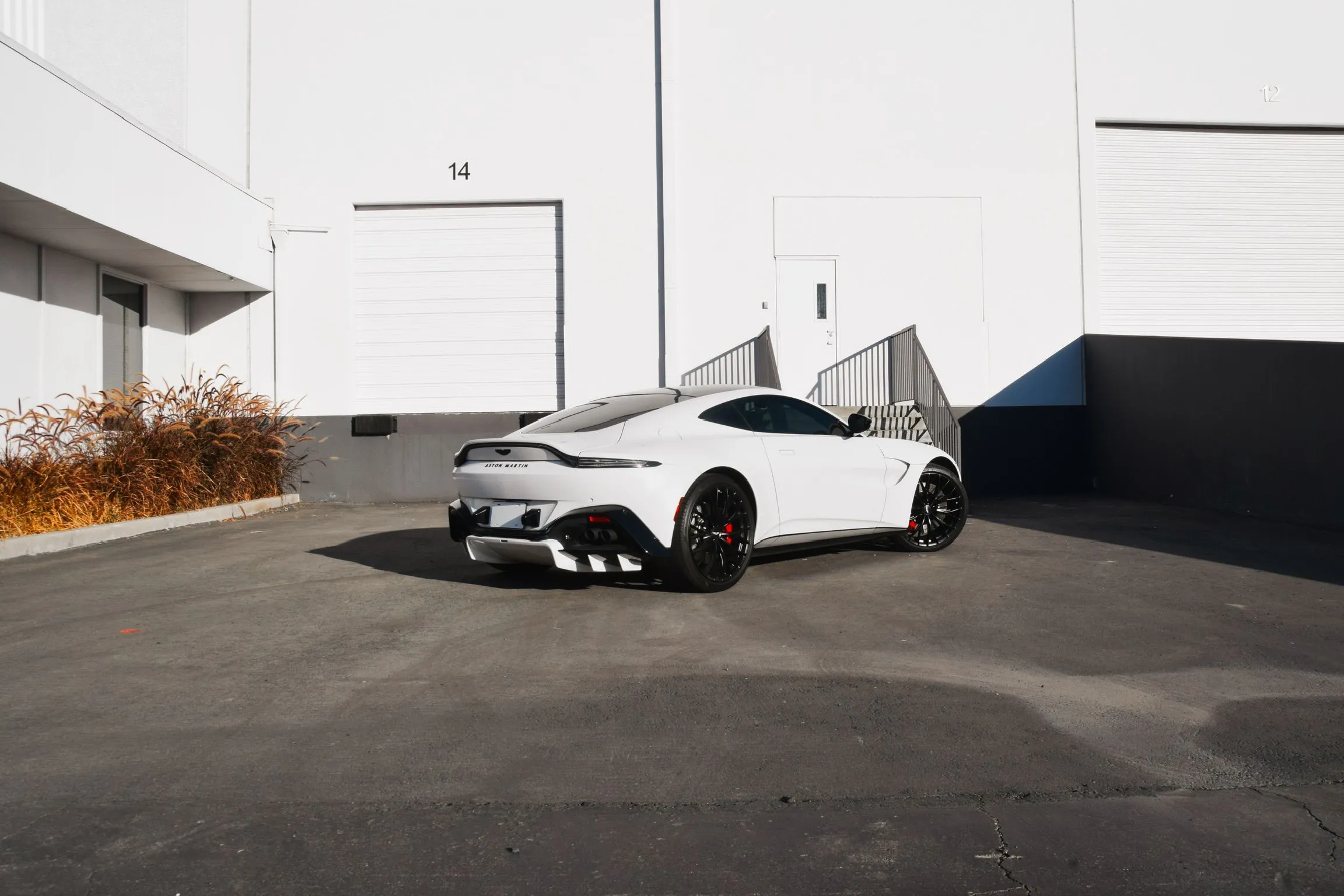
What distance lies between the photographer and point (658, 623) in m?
6.41

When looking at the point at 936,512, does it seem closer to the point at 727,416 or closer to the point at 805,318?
the point at 727,416

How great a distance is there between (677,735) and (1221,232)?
623 inches

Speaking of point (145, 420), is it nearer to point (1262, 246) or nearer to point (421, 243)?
point (421, 243)

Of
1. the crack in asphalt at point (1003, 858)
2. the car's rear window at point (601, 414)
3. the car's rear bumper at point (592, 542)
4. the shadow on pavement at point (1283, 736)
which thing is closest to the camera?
the crack in asphalt at point (1003, 858)

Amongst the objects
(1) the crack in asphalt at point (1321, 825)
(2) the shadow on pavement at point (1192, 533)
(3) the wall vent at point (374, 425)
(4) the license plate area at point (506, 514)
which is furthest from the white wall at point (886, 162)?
(1) the crack in asphalt at point (1321, 825)

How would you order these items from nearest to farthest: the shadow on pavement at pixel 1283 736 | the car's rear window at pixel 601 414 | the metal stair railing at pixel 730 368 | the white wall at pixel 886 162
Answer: the shadow on pavement at pixel 1283 736 < the car's rear window at pixel 601 414 < the metal stair railing at pixel 730 368 < the white wall at pixel 886 162

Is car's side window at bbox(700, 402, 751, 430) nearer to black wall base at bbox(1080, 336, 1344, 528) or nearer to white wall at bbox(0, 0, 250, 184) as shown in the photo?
black wall base at bbox(1080, 336, 1344, 528)

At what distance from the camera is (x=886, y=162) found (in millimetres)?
16031

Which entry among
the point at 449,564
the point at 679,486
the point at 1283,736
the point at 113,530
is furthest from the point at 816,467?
the point at 113,530

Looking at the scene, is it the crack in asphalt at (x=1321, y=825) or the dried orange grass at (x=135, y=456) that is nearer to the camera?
the crack in asphalt at (x=1321, y=825)

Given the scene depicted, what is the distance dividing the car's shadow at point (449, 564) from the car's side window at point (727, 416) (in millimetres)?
1203

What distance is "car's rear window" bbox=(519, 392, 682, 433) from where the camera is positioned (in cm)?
745

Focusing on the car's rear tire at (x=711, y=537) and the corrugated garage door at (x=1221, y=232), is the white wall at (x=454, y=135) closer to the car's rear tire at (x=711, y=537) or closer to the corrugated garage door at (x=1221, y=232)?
the corrugated garage door at (x=1221, y=232)

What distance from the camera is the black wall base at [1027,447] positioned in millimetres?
16047
